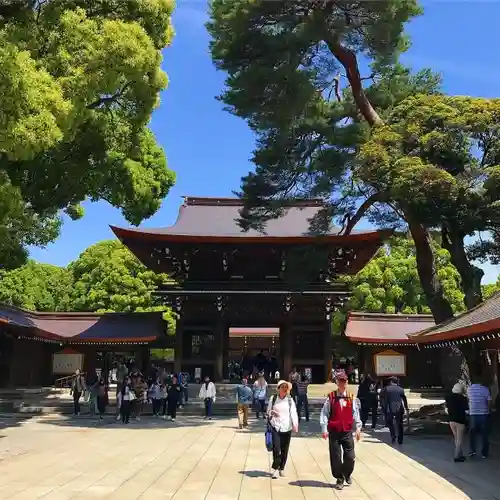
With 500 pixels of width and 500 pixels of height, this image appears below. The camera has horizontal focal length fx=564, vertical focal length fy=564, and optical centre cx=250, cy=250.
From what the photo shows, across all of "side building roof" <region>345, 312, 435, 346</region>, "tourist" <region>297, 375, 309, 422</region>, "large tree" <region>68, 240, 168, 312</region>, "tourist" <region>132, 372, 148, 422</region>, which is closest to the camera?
"tourist" <region>297, 375, 309, 422</region>

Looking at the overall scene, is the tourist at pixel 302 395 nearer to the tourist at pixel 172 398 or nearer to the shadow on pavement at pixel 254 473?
the tourist at pixel 172 398

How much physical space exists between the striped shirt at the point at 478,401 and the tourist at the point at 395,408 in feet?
7.75

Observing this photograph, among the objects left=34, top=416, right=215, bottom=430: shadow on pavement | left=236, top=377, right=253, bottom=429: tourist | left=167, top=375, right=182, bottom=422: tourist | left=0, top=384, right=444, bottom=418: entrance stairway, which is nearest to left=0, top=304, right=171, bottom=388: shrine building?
left=0, top=384, right=444, bottom=418: entrance stairway

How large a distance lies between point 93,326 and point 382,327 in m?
13.9

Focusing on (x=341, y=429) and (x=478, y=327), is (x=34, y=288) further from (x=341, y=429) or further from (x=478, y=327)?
(x=341, y=429)

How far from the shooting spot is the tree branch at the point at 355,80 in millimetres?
18406

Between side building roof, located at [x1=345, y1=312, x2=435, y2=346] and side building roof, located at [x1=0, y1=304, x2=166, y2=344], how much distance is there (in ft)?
29.7

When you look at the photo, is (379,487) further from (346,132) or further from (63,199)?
(346,132)

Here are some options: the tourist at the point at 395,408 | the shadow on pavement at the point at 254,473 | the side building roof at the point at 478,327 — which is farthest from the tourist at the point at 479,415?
the shadow on pavement at the point at 254,473

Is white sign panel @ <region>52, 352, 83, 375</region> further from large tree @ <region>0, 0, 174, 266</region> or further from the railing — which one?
large tree @ <region>0, 0, 174, 266</region>

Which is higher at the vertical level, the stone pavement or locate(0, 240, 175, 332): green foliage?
locate(0, 240, 175, 332): green foliage

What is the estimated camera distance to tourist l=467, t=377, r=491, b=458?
1025cm

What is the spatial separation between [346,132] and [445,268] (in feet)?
65.6

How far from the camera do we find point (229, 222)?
2886cm
